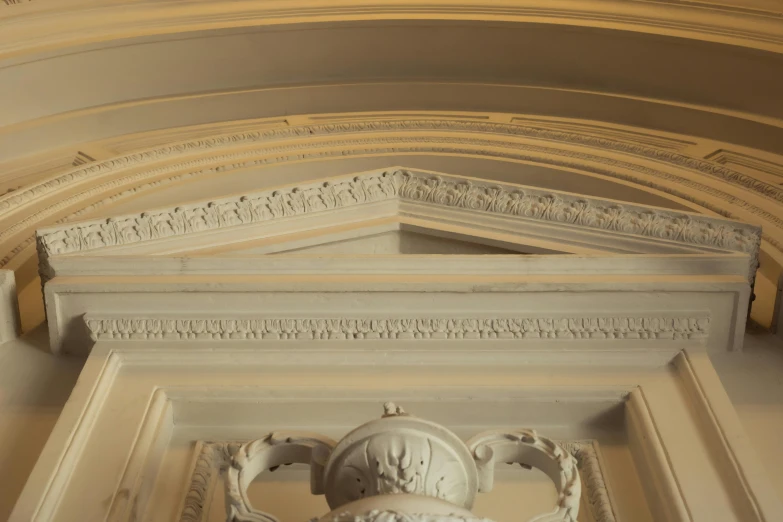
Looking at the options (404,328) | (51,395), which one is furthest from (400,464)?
(51,395)

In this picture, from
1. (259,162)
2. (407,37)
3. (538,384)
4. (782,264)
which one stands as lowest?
(538,384)

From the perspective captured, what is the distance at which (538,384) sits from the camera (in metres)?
3.71

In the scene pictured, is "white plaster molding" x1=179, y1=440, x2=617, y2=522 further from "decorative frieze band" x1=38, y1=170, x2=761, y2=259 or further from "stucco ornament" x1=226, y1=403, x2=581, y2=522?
"decorative frieze band" x1=38, y1=170, x2=761, y2=259

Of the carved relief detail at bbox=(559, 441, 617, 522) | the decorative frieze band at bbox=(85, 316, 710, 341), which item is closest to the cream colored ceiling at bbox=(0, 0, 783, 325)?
the decorative frieze band at bbox=(85, 316, 710, 341)

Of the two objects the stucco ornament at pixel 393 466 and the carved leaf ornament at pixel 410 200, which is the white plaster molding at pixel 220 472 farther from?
the carved leaf ornament at pixel 410 200

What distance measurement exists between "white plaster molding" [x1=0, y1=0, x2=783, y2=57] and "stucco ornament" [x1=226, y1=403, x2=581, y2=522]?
4939 millimetres

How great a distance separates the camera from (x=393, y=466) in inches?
106

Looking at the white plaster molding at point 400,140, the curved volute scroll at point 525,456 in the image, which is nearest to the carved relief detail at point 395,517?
the curved volute scroll at point 525,456

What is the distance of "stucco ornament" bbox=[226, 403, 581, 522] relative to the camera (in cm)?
269

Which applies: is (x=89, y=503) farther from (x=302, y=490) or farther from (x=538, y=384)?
(x=538, y=384)

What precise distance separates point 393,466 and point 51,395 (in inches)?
72.7

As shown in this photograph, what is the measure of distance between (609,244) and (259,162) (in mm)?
2872

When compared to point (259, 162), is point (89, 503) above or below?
below

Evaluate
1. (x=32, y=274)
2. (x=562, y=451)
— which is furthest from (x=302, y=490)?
(x=32, y=274)
